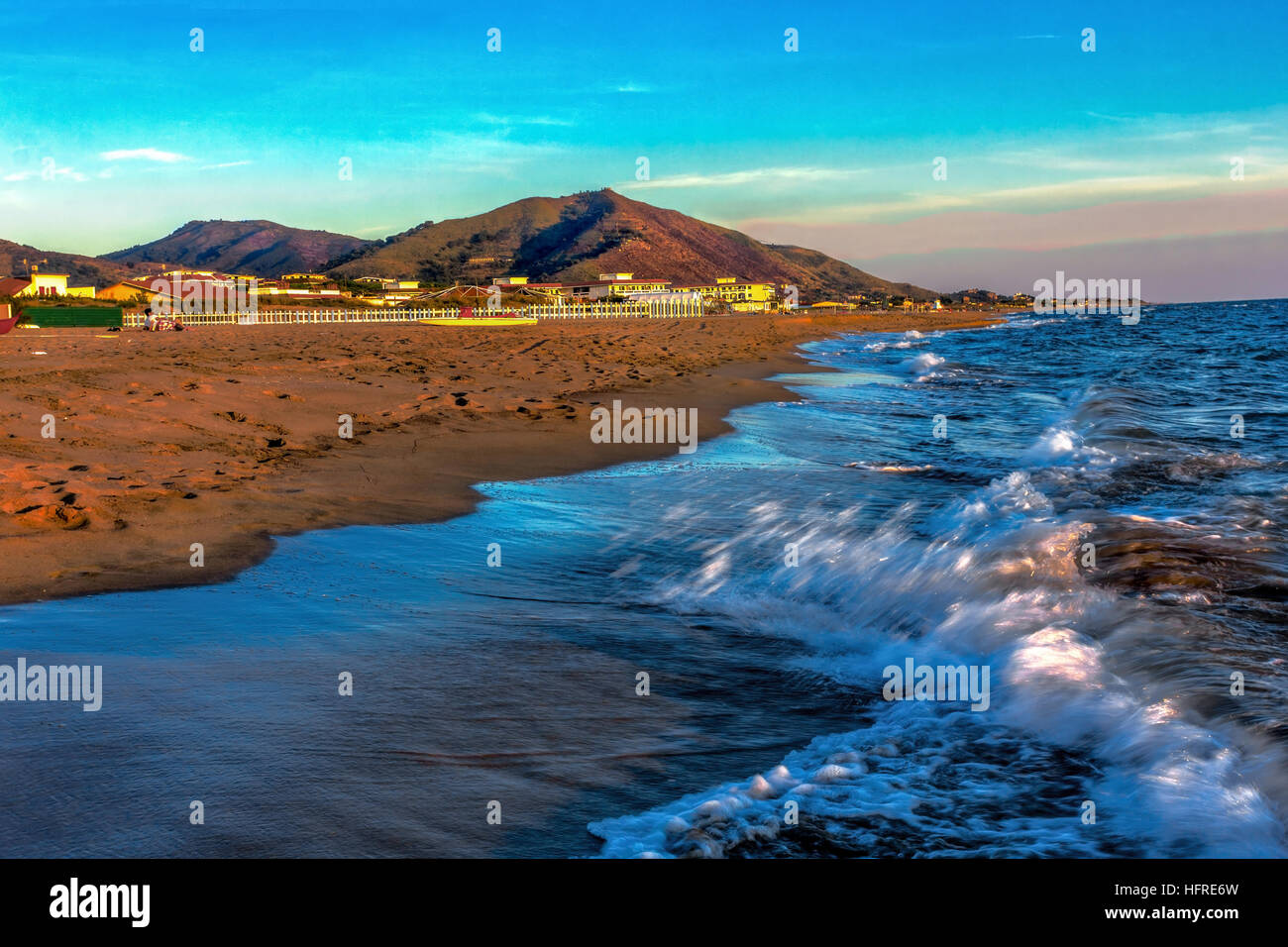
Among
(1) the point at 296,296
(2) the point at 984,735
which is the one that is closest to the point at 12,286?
(1) the point at 296,296

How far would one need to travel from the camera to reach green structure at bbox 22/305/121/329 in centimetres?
6775

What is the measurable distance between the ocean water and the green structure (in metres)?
70.7

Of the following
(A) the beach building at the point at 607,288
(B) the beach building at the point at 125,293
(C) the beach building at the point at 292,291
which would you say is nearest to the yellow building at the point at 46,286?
(B) the beach building at the point at 125,293

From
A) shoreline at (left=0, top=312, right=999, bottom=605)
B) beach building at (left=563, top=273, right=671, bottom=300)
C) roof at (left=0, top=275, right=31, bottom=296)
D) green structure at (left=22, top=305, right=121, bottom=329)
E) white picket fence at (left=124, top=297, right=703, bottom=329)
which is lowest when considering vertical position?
shoreline at (left=0, top=312, right=999, bottom=605)

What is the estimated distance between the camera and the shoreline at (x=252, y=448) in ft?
26.4

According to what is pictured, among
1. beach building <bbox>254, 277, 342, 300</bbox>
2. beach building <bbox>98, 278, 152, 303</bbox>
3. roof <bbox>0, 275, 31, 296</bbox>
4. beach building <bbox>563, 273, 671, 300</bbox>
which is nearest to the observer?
roof <bbox>0, 275, 31, 296</bbox>

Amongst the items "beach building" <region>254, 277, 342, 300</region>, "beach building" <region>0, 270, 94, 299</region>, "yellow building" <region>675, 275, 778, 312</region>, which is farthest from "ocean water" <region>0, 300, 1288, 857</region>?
"yellow building" <region>675, 275, 778, 312</region>

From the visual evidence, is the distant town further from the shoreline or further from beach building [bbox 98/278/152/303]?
the shoreline

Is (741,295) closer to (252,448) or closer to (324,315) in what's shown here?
(324,315)

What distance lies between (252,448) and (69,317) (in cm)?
6965

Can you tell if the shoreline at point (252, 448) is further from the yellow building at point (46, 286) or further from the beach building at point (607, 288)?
the beach building at point (607, 288)

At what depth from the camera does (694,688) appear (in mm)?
5527
